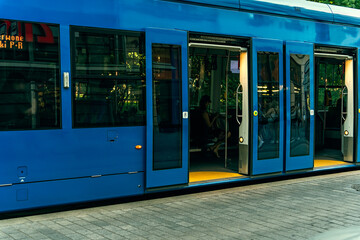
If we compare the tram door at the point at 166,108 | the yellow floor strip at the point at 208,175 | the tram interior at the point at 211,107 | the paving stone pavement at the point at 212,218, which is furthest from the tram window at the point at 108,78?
the tram interior at the point at 211,107

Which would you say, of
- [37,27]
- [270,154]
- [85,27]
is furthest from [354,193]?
[37,27]

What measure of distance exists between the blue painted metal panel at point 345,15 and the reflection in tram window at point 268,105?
2.05 metres

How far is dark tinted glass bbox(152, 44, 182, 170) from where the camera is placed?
7117 millimetres

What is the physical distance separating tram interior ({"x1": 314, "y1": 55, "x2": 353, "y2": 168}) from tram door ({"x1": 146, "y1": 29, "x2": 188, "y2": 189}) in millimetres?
4914

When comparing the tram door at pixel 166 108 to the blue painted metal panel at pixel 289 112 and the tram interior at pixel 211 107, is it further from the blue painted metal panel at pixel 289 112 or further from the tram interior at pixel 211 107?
the tram interior at pixel 211 107

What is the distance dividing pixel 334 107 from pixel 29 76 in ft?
28.1

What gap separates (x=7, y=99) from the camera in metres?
5.85

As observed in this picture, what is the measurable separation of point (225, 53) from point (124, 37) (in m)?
5.52

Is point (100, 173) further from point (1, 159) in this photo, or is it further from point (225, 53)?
point (225, 53)

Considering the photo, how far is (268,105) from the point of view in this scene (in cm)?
858

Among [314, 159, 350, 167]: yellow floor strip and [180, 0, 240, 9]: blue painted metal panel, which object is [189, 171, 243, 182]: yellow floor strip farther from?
[180, 0, 240, 9]: blue painted metal panel

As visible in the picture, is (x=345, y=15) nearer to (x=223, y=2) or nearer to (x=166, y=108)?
(x=223, y=2)

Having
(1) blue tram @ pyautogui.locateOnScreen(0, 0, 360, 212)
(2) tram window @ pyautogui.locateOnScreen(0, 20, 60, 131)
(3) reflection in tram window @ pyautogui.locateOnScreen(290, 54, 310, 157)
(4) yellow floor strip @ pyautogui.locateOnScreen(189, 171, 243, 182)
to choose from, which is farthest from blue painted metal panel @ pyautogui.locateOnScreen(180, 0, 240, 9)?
(4) yellow floor strip @ pyautogui.locateOnScreen(189, 171, 243, 182)

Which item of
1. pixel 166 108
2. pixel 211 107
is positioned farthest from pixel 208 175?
pixel 211 107
